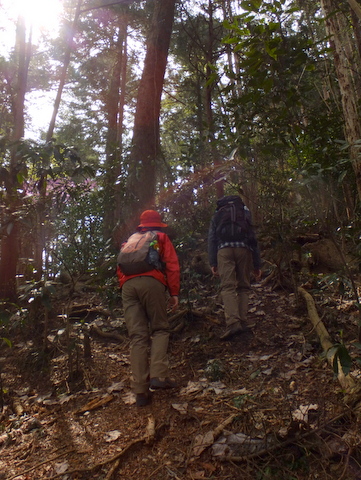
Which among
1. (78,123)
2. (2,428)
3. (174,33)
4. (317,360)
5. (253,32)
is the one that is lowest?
(2,428)

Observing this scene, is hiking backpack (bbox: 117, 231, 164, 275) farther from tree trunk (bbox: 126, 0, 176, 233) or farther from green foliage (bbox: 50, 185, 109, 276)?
tree trunk (bbox: 126, 0, 176, 233)

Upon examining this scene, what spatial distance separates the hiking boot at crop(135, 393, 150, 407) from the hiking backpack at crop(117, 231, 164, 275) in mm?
1260

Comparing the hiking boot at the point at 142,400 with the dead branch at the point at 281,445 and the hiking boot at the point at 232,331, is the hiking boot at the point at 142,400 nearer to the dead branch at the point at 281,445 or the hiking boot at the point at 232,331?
the dead branch at the point at 281,445

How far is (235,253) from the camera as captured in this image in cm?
530

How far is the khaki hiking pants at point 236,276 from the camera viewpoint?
16.9 ft

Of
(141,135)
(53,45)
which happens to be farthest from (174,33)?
(141,135)

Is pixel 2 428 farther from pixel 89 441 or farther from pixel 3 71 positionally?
pixel 3 71

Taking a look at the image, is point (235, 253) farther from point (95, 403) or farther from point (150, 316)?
point (95, 403)

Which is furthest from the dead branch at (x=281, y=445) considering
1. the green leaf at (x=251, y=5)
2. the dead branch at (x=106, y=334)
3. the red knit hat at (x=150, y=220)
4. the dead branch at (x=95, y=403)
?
the green leaf at (x=251, y=5)

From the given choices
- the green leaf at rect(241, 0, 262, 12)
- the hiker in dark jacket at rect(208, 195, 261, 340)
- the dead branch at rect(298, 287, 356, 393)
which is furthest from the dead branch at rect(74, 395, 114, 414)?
the green leaf at rect(241, 0, 262, 12)

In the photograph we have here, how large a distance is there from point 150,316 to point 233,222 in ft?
6.41

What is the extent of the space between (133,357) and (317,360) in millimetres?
1967

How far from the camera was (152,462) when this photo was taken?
2.84 m

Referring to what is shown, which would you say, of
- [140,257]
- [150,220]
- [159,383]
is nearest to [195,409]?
[159,383]
